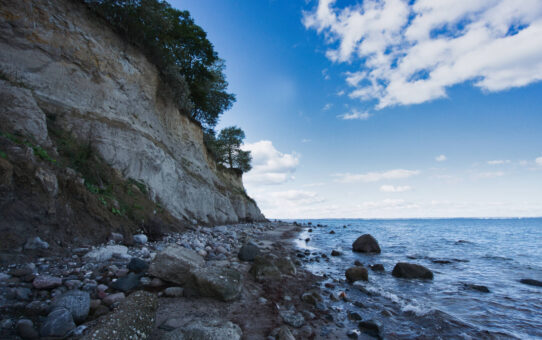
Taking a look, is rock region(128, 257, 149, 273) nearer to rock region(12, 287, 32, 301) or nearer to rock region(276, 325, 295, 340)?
rock region(12, 287, 32, 301)

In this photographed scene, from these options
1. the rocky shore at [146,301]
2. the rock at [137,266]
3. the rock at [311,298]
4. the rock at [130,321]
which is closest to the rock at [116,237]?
the rocky shore at [146,301]

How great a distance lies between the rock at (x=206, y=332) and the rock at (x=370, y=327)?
2405 millimetres

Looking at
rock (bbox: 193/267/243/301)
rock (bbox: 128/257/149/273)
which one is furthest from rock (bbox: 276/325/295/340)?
rock (bbox: 128/257/149/273)

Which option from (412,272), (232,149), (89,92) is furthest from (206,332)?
(232,149)

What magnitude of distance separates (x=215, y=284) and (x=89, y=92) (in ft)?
35.0

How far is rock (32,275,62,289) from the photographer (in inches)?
128

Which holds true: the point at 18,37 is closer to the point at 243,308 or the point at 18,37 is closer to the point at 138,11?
the point at 138,11

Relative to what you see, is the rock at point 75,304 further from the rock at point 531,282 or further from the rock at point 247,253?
the rock at point 531,282

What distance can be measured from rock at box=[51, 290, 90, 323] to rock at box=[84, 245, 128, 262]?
6.59 feet

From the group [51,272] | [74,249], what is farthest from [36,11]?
[51,272]

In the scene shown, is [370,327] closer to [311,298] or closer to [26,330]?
[311,298]

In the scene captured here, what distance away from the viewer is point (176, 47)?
1576 cm

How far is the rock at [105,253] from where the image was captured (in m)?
4.63

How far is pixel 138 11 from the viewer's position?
11141 millimetres
